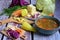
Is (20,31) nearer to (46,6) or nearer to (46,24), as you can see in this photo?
(46,24)

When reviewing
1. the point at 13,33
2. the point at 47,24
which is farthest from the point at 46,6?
the point at 13,33

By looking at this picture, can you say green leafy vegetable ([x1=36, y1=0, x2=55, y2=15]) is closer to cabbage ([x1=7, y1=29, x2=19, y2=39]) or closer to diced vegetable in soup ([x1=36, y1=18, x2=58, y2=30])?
diced vegetable in soup ([x1=36, y1=18, x2=58, y2=30])

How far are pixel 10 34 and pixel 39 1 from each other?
1.34 ft

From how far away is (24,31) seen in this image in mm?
1112

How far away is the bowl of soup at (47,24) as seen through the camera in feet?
3.50

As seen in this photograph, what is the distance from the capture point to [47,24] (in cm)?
112

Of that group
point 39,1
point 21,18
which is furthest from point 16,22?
point 39,1

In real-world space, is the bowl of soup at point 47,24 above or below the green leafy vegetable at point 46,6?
below

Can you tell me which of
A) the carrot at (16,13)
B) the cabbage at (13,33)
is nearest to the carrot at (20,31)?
the cabbage at (13,33)

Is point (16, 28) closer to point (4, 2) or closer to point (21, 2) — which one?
point (21, 2)

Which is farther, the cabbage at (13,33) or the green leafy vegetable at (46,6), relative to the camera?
the green leafy vegetable at (46,6)

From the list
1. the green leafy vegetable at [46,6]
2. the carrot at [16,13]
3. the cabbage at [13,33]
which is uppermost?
the green leafy vegetable at [46,6]

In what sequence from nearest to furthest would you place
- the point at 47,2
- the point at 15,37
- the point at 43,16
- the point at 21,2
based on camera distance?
the point at 15,37 < the point at 43,16 < the point at 47,2 < the point at 21,2

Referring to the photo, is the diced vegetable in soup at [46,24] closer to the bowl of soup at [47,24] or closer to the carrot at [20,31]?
the bowl of soup at [47,24]
